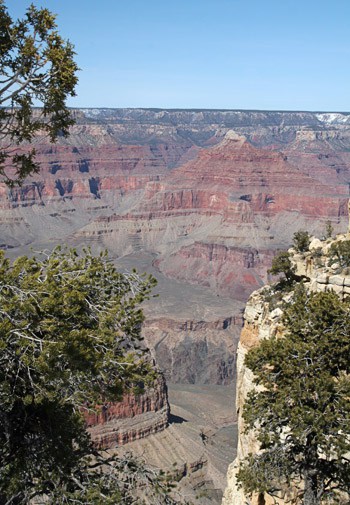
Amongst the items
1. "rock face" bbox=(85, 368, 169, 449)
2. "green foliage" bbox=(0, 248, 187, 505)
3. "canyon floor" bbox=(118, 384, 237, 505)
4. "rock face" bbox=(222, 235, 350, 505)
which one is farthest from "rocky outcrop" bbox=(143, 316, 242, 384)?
"green foliage" bbox=(0, 248, 187, 505)

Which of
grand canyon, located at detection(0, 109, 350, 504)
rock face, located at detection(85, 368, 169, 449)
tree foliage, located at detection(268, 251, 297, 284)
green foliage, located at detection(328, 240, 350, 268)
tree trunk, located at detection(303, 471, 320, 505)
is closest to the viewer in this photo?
tree trunk, located at detection(303, 471, 320, 505)

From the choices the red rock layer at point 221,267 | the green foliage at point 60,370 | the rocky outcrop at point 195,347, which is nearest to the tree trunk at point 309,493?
the green foliage at point 60,370

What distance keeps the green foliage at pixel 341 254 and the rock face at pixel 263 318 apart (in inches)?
9.6

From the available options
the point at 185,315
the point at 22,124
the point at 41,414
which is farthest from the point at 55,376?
the point at 185,315

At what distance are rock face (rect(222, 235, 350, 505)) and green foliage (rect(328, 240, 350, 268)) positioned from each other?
0.24 metres

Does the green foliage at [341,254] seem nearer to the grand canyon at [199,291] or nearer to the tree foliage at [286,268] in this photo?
the tree foliage at [286,268]

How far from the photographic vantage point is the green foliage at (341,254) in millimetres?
22917

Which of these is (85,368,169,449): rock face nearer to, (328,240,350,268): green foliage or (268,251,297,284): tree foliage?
(268,251,297,284): tree foliage

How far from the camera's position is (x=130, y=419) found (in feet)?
164

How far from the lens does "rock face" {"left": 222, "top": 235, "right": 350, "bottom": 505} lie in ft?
65.0

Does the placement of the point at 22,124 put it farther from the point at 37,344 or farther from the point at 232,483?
the point at 232,483

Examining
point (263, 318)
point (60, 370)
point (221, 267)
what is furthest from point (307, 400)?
point (221, 267)

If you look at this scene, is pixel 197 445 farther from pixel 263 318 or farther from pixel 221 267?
pixel 221 267

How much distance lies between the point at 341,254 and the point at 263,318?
399 centimetres
